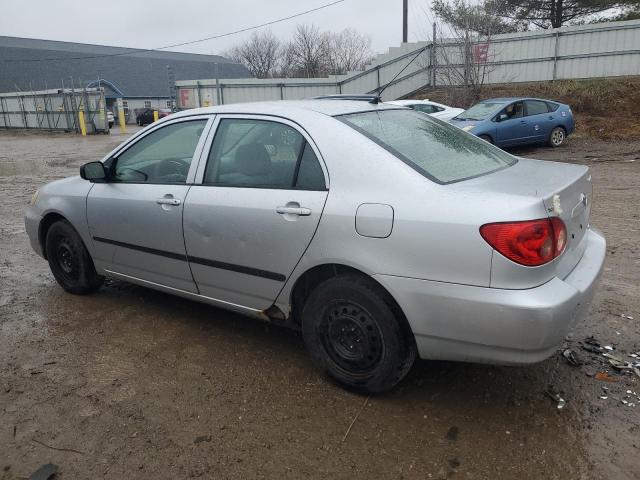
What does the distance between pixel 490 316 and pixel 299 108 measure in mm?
1720

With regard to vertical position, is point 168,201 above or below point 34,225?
above

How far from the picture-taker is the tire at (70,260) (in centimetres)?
455

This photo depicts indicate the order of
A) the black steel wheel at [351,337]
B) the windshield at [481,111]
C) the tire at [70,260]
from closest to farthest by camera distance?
the black steel wheel at [351,337] → the tire at [70,260] → the windshield at [481,111]

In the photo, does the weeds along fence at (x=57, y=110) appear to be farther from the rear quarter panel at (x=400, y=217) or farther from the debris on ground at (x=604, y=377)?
the debris on ground at (x=604, y=377)

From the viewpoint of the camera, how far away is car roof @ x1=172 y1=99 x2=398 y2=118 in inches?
132

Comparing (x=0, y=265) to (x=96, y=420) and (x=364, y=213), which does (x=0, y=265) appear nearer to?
(x=96, y=420)

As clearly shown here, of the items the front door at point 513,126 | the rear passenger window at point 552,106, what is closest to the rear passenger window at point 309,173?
the front door at point 513,126

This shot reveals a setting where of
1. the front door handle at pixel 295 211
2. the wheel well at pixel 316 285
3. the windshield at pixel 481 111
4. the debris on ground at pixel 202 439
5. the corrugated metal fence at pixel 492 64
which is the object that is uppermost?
the corrugated metal fence at pixel 492 64

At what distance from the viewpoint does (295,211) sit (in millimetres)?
3031

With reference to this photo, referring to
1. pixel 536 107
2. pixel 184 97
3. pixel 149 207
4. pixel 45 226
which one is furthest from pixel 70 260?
pixel 184 97

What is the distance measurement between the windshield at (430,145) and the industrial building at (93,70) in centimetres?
4636

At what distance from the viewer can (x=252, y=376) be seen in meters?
3.35

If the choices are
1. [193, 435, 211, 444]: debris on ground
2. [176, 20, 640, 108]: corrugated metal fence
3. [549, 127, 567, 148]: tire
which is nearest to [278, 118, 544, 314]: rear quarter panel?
[193, 435, 211, 444]: debris on ground

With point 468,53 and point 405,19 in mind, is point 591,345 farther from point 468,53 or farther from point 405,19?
point 405,19
